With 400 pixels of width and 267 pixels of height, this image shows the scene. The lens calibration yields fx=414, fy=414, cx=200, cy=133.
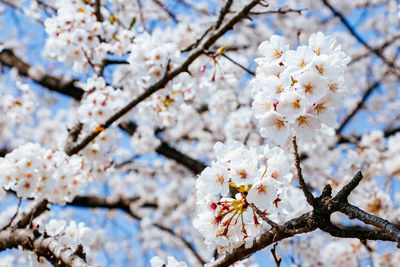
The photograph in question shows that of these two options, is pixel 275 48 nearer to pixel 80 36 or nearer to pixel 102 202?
pixel 80 36

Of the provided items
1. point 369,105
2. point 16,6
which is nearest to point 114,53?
point 16,6

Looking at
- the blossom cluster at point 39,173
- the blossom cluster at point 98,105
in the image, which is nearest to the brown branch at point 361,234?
the blossom cluster at point 39,173

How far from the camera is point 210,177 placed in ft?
4.89

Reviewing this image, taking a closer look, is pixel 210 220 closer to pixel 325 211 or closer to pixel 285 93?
pixel 325 211

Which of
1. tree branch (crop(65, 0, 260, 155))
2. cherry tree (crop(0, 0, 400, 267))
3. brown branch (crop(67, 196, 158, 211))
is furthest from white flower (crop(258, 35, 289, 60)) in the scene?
brown branch (crop(67, 196, 158, 211))

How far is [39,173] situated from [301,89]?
5.78 ft

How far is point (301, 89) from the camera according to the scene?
1337mm

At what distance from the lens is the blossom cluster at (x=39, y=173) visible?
2.38 m

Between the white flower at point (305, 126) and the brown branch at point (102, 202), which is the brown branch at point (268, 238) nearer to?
the white flower at point (305, 126)

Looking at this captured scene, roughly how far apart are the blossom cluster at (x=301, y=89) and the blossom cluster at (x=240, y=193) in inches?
4.4

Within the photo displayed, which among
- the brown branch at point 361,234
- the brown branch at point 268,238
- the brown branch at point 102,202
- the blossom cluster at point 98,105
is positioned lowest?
the brown branch at point 361,234

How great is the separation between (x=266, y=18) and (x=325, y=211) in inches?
251

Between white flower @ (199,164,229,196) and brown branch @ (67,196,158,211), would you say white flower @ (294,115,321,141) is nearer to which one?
white flower @ (199,164,229,196)

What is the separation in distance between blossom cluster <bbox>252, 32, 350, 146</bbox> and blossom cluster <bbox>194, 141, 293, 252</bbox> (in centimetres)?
11
